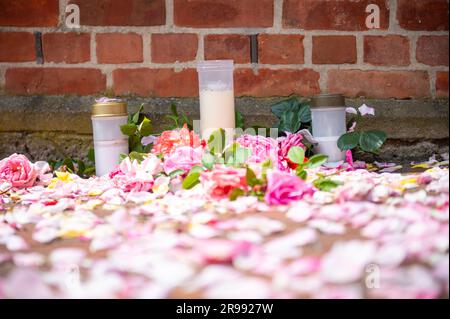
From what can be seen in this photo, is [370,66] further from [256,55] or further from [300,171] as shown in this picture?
[300,171]

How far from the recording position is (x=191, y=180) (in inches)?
34.7

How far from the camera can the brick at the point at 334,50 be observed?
1304mm

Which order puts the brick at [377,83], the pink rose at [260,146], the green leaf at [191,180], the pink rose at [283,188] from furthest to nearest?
the brick at [377,83]
the pink rose at [260,146]
the green leaf at [191,180]
the pink rose at [283,188]

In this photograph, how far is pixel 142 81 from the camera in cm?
132

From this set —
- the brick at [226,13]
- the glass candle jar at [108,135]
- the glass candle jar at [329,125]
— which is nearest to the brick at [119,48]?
the brick at [226,13]

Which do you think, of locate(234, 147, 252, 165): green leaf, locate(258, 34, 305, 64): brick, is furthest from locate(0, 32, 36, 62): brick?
locate(234, 147, 252, 165): green leaf

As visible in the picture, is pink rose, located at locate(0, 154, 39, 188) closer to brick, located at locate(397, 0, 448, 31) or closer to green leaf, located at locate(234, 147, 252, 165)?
green leaf, located at locate(234, 147, 252, 165)

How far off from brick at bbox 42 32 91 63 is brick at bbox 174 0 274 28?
0.75 feet

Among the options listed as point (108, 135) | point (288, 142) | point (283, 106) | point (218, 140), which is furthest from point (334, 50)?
point (108, 135)

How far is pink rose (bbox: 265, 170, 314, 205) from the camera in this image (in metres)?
0.75

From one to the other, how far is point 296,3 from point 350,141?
39cm

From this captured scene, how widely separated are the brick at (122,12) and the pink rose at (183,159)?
458 millimetres

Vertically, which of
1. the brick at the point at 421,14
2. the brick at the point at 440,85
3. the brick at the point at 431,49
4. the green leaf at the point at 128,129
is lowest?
Answer: the green leaf at the point at 128,129

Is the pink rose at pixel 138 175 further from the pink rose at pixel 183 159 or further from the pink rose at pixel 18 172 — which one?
the pink rose at pixel 18 172
